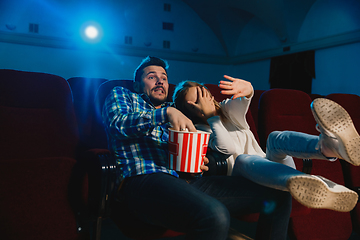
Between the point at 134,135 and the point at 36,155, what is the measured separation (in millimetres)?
579

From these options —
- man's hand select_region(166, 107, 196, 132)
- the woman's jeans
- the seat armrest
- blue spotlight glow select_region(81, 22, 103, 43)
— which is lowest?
the seat armrest

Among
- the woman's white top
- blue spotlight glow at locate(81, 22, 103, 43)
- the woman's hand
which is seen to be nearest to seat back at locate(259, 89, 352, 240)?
the woman's white top

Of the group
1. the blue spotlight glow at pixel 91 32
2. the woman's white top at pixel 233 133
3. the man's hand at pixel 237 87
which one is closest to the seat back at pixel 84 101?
the woman's white top at pixel 233 133

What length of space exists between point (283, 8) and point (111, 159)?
25.3 feet

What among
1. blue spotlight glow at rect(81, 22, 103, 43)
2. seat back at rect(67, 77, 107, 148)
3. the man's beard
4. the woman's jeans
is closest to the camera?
the woman's jeans

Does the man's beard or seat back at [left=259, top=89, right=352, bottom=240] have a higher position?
the man's beard

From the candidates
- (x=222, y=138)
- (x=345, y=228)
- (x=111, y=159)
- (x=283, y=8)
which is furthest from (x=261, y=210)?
(x=283, y=8)

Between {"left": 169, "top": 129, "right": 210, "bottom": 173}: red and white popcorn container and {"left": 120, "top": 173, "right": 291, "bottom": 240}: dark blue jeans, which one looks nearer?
{"left": 120, "top": 173, "right": 291, "bottom": 240}: dark blue jeans

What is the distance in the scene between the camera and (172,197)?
0.91m

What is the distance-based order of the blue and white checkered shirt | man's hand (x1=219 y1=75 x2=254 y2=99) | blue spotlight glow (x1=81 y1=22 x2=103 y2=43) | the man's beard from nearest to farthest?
the blue and white checkered shirt → man's hand (x1=219 y1=75 x2=254 y2=99) → the man's beard → blue spotlight glow (x1=81 y1=22 x2=103 y2=43)

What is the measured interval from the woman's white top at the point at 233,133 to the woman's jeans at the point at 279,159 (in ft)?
0.34

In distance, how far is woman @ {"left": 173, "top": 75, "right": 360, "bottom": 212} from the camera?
2.82 feet

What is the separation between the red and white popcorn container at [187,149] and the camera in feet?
3.19

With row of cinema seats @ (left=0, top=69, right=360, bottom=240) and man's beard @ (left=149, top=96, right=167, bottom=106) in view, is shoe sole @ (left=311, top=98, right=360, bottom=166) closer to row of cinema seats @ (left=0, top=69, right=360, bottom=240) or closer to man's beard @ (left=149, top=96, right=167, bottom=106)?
row of cinema seats @ (left=0, top=69, right=360, bottom=240)
